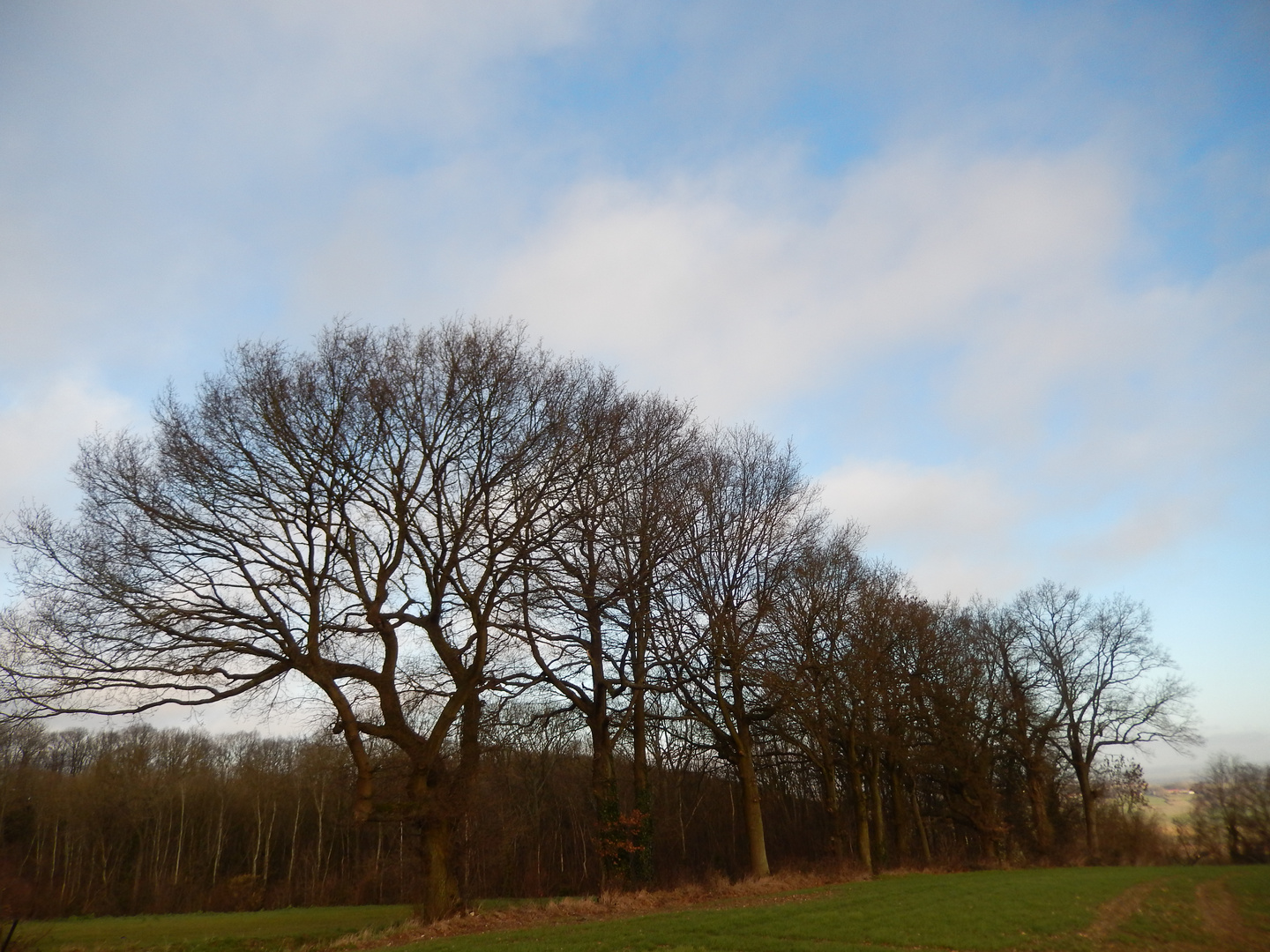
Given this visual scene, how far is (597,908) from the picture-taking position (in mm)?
20219

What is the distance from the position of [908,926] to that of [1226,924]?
745 cm

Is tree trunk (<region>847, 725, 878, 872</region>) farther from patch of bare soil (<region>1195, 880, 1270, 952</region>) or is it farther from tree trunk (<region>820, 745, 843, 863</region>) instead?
patch of bare soil (<region>1195, 880, 1270, 952</region>)

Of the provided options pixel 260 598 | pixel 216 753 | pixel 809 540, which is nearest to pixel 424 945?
pixel 260 598

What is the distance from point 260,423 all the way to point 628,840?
55.5 ft

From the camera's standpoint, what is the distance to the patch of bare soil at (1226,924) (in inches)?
538

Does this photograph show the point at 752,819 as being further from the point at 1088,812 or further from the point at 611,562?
the point at 1088,812

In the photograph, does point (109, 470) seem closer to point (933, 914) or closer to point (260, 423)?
point (260, 423)

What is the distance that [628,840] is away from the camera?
2447 cm

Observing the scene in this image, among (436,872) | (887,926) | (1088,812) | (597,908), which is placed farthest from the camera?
(1088,812)

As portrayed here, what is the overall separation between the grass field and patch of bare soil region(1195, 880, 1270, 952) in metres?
0.03

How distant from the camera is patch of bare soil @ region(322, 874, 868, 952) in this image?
54.5 feet

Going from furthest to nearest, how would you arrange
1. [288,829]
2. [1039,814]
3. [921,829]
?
[288,829], [1039,814], [921,829]

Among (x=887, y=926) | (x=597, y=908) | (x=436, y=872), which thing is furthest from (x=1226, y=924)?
(x=436, y=872)

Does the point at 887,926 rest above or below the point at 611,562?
below
